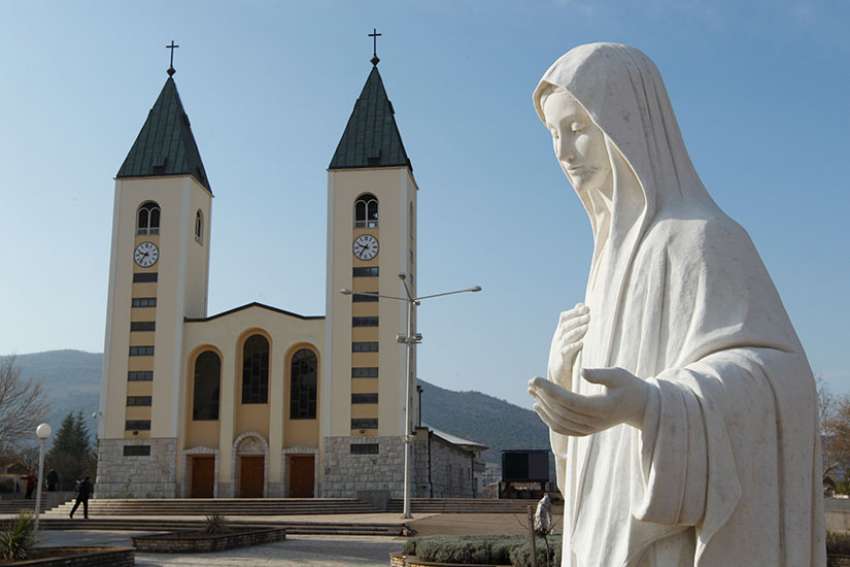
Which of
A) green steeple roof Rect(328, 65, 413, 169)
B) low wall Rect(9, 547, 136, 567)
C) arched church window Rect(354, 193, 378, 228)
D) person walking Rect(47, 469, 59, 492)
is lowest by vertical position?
low wall Rect(9, 547, 136, 567)

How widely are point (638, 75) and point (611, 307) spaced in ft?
2.61

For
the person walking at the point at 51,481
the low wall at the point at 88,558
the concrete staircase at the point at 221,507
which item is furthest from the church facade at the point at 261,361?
the low wall at the point at 88,558

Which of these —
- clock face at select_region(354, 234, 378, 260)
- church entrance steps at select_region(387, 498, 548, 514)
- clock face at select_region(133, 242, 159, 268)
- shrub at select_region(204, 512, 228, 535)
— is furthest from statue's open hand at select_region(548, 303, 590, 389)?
clock face at select_region(133, 242, 159, 268)

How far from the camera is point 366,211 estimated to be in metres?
47.8

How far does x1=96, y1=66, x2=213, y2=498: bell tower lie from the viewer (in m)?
46.6

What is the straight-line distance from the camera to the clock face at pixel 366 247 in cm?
4684

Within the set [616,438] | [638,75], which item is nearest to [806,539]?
[616,438]

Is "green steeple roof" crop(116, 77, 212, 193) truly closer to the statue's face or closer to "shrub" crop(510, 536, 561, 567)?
"shrub" crop(510, 536, 561, 567)

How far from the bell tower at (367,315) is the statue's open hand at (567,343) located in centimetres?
4095

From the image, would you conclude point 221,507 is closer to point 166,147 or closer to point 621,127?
point 166,147

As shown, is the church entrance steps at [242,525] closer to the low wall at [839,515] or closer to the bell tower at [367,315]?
the low wall at [839,515]

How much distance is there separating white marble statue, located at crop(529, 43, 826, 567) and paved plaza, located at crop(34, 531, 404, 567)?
15.7 metres

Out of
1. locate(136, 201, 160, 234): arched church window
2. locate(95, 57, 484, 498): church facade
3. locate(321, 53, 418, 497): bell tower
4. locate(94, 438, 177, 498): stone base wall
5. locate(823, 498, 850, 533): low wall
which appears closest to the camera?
locate(823, 498, 850, 533): low wall

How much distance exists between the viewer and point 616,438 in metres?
2.81
